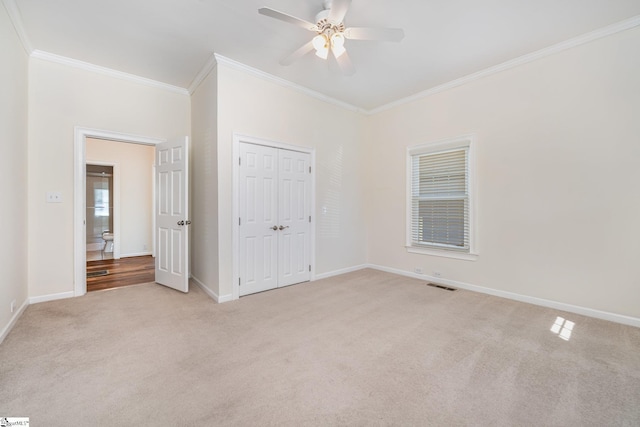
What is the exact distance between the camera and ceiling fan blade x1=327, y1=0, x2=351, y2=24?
1977 millimetres

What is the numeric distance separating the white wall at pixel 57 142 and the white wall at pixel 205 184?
3.19 feet

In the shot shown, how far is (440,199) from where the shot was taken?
407 cm

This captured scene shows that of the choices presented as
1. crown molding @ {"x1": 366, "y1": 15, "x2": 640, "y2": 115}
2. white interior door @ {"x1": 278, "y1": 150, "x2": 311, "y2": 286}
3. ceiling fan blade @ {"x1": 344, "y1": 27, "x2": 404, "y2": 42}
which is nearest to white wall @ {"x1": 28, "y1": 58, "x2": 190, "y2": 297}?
white interior door @ {"x1": 278, "y1": 150, "x2": 311, "y2": 286}

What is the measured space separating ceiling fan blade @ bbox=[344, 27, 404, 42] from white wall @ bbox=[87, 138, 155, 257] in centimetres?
516

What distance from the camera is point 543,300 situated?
10.2 ft

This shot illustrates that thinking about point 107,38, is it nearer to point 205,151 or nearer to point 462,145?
point 205,151

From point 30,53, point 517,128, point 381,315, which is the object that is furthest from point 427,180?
point 30,53

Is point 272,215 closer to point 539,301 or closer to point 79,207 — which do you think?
point 79,207

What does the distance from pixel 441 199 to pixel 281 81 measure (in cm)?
294

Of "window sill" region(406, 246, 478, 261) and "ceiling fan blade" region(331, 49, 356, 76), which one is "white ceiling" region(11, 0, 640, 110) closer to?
"ceiling fan blade" region(331, 49, 356, 76)

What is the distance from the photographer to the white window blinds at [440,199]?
385cm

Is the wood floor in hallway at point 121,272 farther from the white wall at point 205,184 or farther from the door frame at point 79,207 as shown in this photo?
the white wall at point 205,184

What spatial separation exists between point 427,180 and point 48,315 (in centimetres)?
504

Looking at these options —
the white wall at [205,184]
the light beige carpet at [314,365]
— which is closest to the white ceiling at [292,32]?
the white wall at [205,184]
